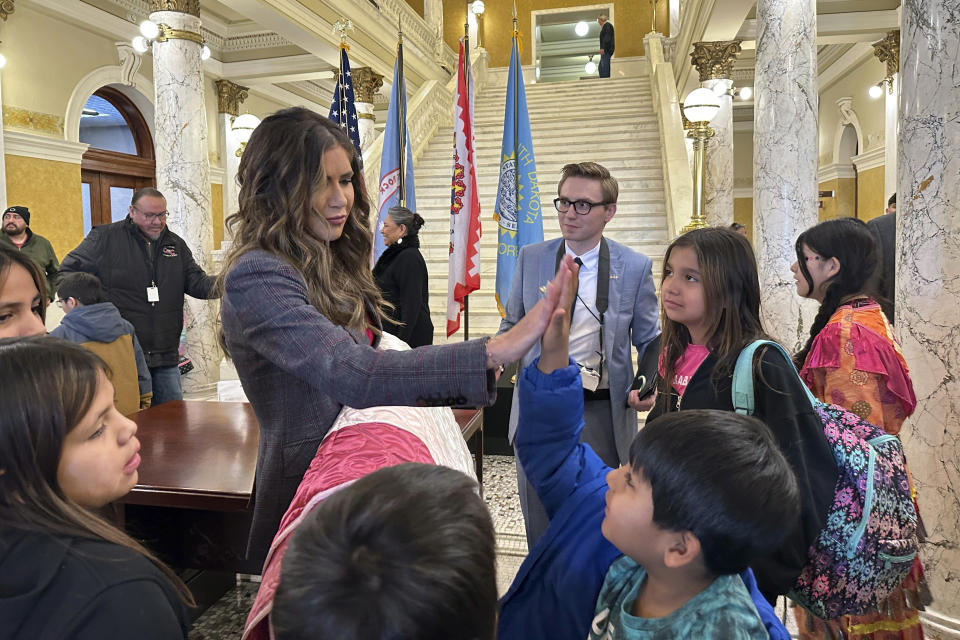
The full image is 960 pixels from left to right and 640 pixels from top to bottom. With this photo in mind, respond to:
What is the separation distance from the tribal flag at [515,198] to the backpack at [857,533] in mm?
4003

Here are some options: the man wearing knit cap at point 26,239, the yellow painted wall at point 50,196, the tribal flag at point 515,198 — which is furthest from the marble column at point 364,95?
the tribal flag at point 515,198

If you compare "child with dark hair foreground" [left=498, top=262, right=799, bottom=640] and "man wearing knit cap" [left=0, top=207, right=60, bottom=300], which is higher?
"man wearing knit cap" [left=0, top=207, right=60, bottom=300]

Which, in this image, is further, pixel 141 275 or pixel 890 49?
pixel 890 49

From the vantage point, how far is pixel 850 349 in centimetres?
229

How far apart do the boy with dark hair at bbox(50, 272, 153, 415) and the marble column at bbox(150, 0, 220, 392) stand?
347 cm

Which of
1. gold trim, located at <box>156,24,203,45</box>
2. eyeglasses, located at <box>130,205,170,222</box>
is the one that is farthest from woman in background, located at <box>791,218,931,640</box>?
gold trim, located at <box>156,24,203,45</box>

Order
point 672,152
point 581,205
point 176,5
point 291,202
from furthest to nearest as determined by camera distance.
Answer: point 672,152
point 176,5
point 581,205
point 291,202

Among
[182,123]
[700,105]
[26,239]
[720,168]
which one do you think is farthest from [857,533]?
[720,168]

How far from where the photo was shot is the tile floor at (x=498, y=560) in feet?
8.79

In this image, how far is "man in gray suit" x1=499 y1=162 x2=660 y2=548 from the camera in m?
2.77

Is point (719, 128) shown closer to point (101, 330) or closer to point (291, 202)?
point (101, 330)

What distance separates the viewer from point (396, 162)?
6586mm

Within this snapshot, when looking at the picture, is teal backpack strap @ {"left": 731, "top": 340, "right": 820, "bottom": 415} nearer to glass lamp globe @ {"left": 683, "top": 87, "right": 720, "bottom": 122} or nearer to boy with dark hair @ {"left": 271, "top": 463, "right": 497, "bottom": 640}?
boy with dark hair @ {"left": 271, "top": 463, "right": 497, "bottom": 640}

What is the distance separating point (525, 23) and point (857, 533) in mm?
20177
